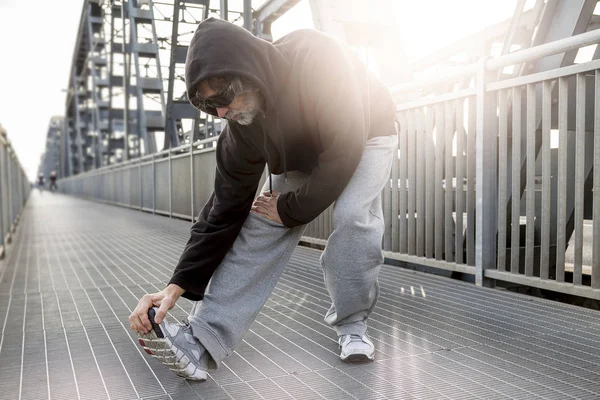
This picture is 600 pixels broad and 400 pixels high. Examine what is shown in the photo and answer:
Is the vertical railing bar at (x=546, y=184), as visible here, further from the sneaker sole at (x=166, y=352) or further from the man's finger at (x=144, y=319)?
the man's finger at (x=144, y=319)

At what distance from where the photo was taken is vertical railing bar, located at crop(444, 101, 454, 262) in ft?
12.4

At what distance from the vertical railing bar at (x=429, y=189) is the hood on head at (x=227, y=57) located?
2370 millimetres

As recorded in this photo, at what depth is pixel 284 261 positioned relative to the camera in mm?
2096

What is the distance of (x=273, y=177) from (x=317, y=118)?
0.43m

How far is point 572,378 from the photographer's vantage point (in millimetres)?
1926

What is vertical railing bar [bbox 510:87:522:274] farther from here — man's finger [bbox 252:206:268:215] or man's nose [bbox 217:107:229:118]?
man's nose [bbox 217:107:229:118]

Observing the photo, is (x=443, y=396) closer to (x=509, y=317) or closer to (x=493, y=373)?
(x=493, y=373)

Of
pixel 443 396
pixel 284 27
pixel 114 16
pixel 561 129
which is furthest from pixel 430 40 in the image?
pixel 114 16

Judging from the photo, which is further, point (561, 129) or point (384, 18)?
point (384, 18)

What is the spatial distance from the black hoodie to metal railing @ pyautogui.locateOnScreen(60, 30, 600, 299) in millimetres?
1459

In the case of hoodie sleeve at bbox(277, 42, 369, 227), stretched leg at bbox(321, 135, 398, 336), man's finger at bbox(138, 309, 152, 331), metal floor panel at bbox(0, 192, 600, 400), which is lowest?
metal floor panel at bbox(0, 192, 600, 400)

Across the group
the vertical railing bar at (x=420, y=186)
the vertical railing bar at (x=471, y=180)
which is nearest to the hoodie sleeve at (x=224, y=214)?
the vertical railing bar at (x=471, y=180)

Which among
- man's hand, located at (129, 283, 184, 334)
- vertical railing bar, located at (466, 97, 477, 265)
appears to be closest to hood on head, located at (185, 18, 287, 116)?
man's hand, located at (129, 283, 184, 334)

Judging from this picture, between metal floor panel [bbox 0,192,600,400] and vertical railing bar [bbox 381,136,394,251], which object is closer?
metal floor panel [bbox 0,192,600,400]
